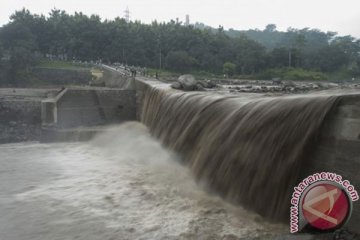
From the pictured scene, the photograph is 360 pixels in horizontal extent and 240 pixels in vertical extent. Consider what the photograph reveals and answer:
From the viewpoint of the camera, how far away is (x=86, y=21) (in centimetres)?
6831

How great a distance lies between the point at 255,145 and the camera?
23.1 feet

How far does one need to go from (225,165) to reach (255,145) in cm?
81

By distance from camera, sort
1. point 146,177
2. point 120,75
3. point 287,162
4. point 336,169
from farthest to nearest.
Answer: point 120,75 → point 146,177 → point 287,162 → point 336,169

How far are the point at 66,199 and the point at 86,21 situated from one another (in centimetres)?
6358

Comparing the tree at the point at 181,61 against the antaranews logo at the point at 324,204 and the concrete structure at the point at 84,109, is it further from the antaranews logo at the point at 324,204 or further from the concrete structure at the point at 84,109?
the antaranews logo at the point at 324,204

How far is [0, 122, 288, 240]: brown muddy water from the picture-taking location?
6.38 meters

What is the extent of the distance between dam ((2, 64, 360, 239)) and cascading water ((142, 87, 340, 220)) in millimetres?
17

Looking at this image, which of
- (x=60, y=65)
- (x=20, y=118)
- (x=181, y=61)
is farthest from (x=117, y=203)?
(x=60, y=65)

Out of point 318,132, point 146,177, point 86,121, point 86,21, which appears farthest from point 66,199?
point 86,21

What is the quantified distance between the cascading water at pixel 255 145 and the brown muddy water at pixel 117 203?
11.7 inches

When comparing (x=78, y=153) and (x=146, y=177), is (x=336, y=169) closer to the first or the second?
(x=146, y=177)

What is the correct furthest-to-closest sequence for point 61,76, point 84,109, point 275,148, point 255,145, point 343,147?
point 61,76
point 84,109
point 255,145
point 275,148
point 343,147

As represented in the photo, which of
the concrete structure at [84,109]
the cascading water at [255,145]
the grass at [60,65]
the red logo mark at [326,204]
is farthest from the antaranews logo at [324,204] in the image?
the grass at [60,65]

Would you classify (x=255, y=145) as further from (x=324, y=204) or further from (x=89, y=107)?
(x=89, y=107)
